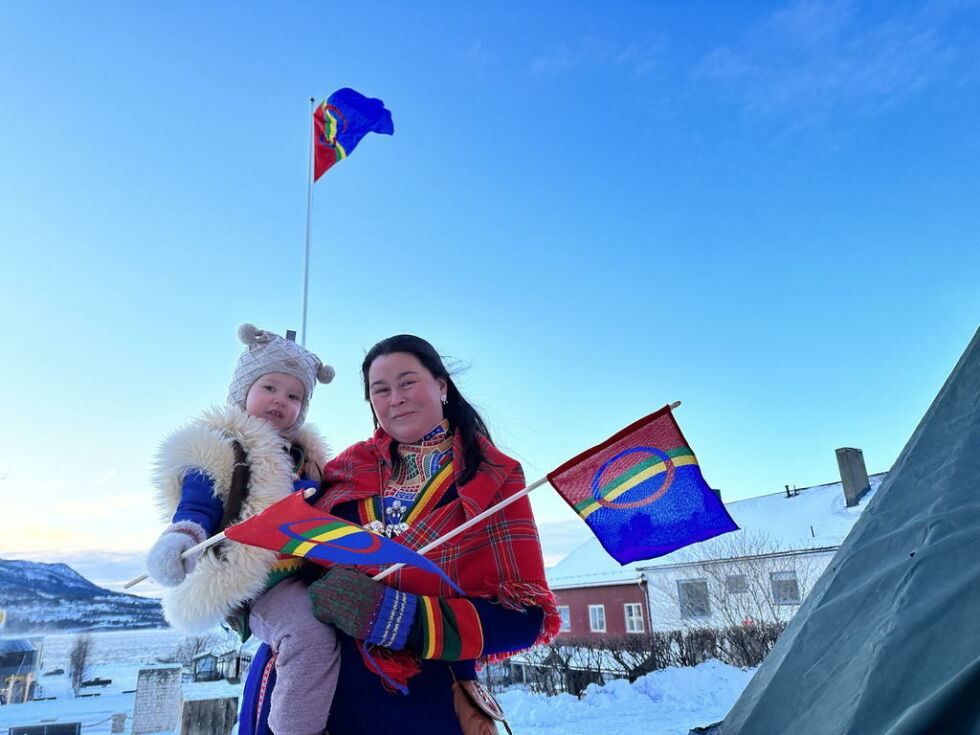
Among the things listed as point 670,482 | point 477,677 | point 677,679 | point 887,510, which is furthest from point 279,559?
point 677,679

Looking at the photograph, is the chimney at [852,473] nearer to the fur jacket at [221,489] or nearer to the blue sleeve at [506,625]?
the blue sleeve at [506,625]

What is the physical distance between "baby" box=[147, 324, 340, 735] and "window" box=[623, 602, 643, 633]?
21.5m

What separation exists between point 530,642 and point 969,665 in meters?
1.18

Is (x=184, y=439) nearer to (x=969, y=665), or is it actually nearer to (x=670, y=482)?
(x=670, y=482)

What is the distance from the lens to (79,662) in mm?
7773

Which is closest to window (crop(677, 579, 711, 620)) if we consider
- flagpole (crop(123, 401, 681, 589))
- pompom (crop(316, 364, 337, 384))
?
pompom (crop(316, 364, 337, 384))

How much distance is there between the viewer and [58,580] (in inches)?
266

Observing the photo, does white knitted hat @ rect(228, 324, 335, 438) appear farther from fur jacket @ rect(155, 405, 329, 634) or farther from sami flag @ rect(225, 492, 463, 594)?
sami flag @ rect(225, 492, 463, 594)

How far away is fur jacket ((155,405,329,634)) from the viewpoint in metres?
1.78

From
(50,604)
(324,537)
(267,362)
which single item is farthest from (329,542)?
(50,604)

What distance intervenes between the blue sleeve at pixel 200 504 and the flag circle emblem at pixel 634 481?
1.17 metres

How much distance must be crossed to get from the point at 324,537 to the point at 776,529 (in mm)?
22267

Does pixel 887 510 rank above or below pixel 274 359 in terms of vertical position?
below

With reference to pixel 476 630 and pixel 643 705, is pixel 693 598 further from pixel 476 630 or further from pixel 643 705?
pixel 476 630
